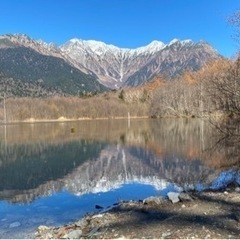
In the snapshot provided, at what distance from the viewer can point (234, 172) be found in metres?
18.6

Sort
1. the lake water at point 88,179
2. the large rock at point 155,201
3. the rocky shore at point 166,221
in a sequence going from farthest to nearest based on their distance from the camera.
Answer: the lake water at point 88,179 → the large rock at point 155,201 → the rocky shore at point 166,221

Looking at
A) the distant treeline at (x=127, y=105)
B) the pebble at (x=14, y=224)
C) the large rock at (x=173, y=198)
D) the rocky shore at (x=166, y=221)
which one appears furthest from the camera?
the distant treeline at (x=127, y=105)

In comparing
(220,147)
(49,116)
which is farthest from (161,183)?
(49,116)

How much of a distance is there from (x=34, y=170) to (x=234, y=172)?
451 inches

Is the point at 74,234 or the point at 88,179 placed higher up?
the point at 74,234

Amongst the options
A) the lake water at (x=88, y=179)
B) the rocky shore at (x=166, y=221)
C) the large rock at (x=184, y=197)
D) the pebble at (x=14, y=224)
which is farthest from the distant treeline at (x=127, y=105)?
the pebble at (x=14, y=224)

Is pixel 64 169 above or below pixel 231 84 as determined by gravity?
below

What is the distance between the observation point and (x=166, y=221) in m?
9.54

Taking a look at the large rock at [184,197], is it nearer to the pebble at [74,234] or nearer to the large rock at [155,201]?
the large rock at [155,201]

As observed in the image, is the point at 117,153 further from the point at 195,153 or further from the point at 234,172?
the point at 234,172

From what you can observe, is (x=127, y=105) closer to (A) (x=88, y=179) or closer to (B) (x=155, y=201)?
(A) (x=88, y=179)

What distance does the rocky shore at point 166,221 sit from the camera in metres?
8.57


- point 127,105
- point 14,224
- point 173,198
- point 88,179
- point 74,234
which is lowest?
point 88,179

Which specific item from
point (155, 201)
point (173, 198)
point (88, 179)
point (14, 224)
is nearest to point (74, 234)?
point (14, 224)
